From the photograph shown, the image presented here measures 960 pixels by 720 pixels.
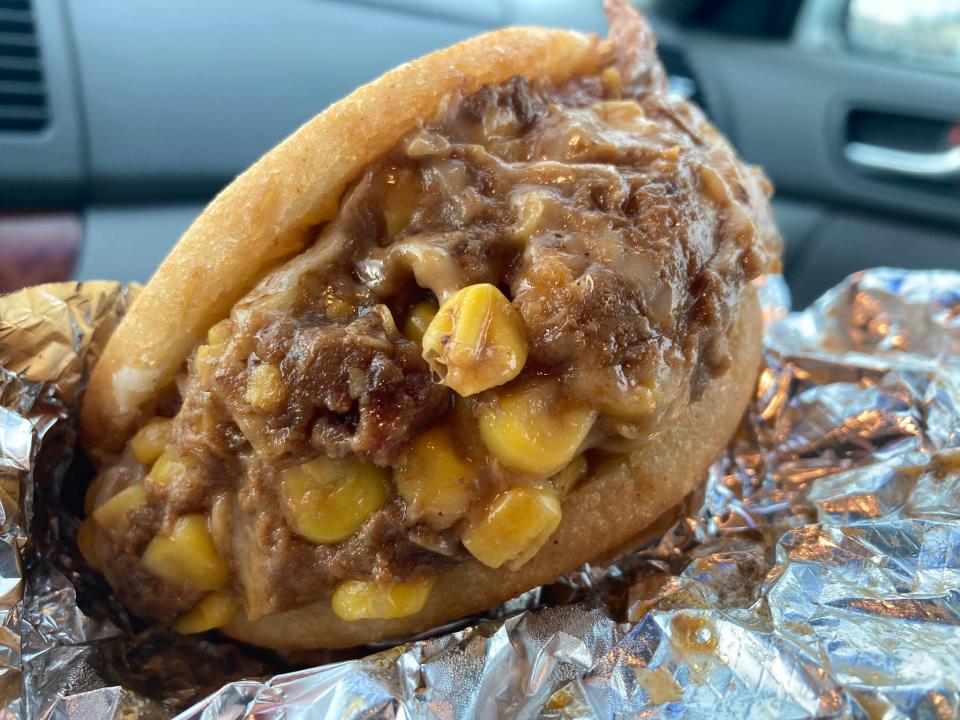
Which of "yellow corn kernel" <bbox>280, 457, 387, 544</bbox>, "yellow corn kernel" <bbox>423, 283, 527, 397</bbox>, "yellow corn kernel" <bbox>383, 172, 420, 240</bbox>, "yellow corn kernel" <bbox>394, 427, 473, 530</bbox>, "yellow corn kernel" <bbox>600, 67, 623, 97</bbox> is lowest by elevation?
"yellow corn kernel" <bbox>280, 457, 387, 544</bbox>

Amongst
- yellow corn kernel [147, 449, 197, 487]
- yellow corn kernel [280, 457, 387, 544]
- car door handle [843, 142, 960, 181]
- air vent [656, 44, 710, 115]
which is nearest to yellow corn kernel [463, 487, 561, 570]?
yellow corn kernel [280, 457, 387, 544]

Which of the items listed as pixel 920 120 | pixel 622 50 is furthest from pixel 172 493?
pixel 920 120

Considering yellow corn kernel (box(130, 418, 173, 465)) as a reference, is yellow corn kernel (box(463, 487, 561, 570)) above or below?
above

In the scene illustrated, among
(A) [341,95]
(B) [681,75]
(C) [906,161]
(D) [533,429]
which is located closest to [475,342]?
(D) [533,429]

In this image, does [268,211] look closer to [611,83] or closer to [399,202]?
[399,202]

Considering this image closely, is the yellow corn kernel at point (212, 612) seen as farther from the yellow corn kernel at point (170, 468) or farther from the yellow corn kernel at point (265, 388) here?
the yellow corn kernel at point (265, 388)

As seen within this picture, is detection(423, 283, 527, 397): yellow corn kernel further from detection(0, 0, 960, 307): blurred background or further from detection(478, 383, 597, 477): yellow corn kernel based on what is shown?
detection(0, 0, 960, 307): blurred background
